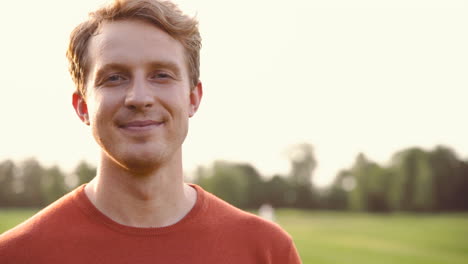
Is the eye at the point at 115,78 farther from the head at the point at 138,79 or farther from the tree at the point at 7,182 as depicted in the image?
the tree at the point at 7,182

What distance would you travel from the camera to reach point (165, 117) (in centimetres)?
320

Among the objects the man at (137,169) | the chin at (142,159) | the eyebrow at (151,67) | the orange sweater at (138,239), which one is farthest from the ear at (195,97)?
the orange sweater at (138,239)

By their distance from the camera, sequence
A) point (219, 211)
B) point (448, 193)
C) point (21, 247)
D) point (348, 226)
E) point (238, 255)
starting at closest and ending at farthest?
point (21, 247), point (238, 255), point (219, 211), point (348, 226), point (448, 193)

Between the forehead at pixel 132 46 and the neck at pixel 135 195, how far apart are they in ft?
1.88

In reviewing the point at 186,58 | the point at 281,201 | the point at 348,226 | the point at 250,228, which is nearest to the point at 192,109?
the point at 186,58

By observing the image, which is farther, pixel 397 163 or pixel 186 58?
pixel 397 163

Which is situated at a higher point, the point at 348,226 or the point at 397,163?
the point at 397,163

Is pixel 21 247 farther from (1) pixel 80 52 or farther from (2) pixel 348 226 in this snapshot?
(2) pixel 348 226

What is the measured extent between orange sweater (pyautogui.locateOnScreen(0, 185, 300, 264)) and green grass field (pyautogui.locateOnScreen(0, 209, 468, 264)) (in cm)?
2025

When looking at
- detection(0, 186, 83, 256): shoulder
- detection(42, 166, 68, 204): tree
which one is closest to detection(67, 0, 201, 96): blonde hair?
detection(0, 186, 83, 256): shoulder

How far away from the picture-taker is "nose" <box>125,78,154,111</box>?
3.11 meters

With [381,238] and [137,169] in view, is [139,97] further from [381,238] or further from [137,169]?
[381,238]

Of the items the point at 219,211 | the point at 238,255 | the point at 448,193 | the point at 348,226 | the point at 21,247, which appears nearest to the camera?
the point at 21,247

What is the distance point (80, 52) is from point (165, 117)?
723mm
